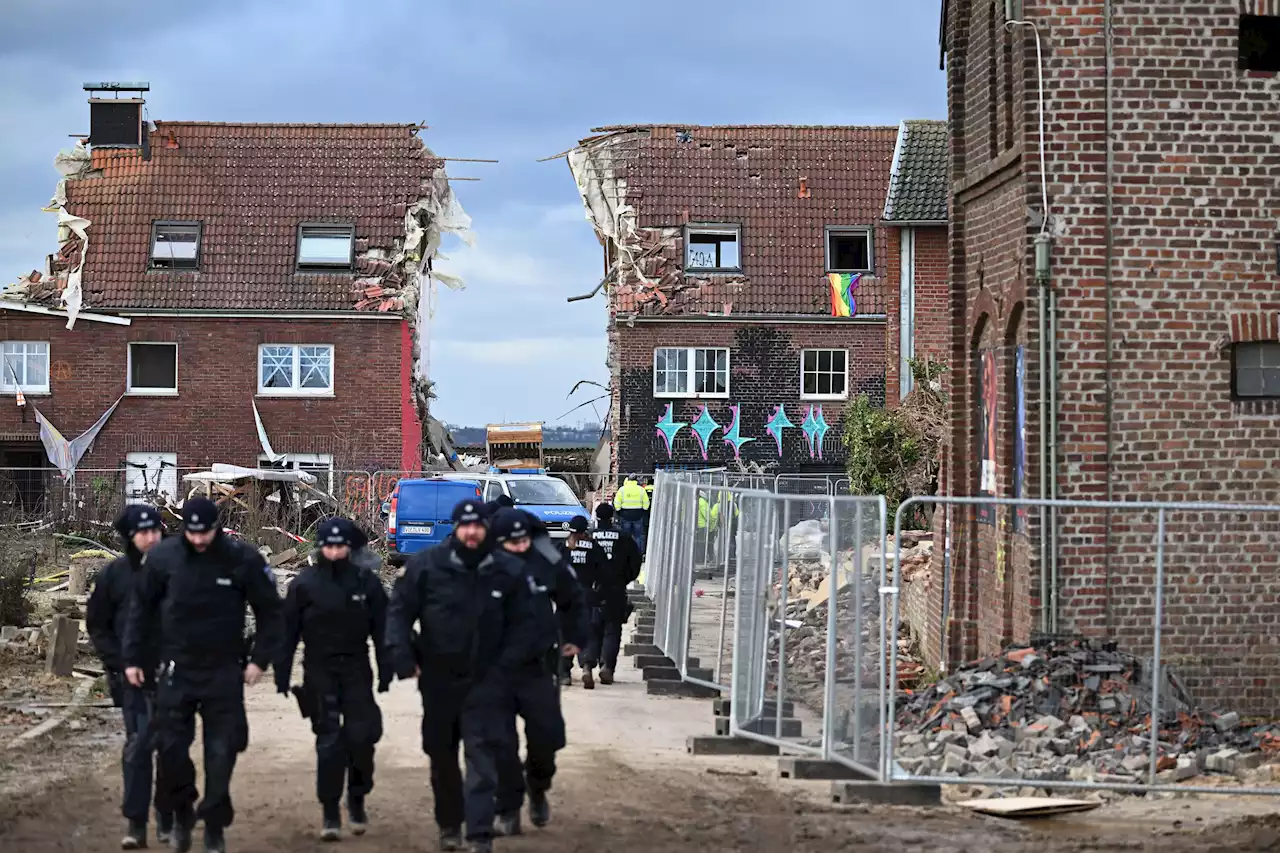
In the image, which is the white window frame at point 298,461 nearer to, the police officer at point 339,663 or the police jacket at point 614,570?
the police jacket at point 614,570

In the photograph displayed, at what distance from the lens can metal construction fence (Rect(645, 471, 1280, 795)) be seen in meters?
11.9

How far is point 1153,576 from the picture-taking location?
14.8 meters

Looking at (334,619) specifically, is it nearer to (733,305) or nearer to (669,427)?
(669,427)

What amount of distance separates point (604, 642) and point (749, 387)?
2545 cm

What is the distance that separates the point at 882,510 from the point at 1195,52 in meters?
6.15

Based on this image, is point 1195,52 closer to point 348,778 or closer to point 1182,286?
point 1182,286

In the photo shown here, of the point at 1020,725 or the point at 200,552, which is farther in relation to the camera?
the point at 1020,725

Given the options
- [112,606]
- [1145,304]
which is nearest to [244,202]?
[1145,304]

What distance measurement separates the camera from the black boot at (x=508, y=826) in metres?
10.8

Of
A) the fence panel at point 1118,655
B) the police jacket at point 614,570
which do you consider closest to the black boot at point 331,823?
the fence panel at point 1118,655

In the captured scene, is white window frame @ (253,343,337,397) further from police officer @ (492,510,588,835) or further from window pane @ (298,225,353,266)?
police officer @ (492,510,588,835)

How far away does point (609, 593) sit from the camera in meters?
18.5

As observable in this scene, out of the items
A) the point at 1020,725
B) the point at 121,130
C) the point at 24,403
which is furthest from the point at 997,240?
the point at 121,130

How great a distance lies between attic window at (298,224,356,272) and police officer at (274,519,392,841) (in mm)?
33373
